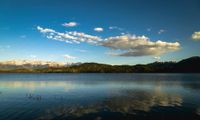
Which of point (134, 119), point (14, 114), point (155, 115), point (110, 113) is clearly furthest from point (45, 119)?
point (155, 115)

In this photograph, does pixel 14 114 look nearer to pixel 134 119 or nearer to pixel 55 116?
pixel 55 116

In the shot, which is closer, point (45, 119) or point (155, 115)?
point (45, 119)

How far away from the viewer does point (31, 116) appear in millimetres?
28781

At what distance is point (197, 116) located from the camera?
28.6 meters

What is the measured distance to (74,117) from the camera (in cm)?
2780

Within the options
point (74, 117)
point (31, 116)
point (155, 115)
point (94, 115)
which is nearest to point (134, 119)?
point (155, 115)

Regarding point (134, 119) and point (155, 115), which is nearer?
point (134, 119)

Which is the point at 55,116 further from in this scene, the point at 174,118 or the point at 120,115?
the point at 174,118

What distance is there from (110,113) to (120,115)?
2080 millimetres

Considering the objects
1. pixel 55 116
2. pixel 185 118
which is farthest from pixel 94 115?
pixel 185 118

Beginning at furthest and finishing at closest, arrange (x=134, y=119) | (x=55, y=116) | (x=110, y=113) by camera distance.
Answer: (x=110, y=113)
(x=55, y=116)
(x=134, y=119)

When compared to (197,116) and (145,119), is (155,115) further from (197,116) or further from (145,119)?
(197,116)

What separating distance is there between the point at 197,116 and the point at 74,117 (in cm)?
1786

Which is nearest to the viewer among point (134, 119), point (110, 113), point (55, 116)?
point (134, 119)
